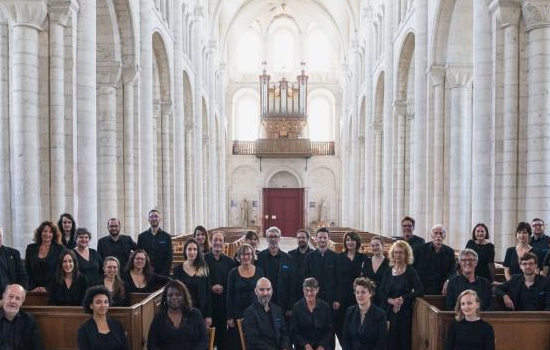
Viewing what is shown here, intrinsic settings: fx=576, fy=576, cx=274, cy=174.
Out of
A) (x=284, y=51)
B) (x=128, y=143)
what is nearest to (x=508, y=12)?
(x=128, y=143)

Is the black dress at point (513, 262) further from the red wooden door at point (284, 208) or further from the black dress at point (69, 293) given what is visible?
the red wooden door at point (284, 208)

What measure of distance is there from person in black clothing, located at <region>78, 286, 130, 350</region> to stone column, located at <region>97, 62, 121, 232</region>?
821 cm

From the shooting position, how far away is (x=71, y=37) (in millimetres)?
9953

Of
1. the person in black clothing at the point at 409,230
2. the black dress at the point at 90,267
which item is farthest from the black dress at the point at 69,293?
the person in black clothing at the point at 409,230

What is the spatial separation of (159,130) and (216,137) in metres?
13.9

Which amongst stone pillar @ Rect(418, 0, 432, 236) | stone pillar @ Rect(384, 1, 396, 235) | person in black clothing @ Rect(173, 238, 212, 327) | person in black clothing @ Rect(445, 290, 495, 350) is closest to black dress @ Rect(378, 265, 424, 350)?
person in black clothing @ Rect(445, 290, 495, 350)

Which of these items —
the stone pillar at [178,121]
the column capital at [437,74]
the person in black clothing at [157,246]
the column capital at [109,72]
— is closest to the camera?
the person in black clothing at [157,246]

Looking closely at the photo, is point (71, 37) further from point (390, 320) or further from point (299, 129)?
point (299, 129)

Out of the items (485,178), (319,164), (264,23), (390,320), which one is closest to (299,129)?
(319,164)

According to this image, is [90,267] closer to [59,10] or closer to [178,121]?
[59,10]

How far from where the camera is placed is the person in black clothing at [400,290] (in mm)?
6473

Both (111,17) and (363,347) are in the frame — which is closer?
(363,347)

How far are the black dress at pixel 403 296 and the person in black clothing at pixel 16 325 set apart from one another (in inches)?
146

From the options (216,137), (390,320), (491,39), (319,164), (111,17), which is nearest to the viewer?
(390,320)
